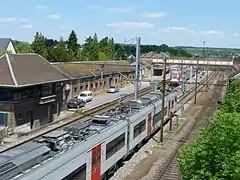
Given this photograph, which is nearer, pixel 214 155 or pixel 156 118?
pixel 214 155

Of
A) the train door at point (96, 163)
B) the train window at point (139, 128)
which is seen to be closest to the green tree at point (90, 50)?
the train window at point (139, 128)

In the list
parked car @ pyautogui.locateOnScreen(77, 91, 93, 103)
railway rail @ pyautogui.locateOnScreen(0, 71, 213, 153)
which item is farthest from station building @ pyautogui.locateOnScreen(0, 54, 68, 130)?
parked car @ pyautogui.locateOnScreen(77, 91, 93, 103)

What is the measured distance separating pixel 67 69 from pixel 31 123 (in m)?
21.7

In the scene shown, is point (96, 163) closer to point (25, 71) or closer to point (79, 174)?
point (79, 174)

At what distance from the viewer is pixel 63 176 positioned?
660 inches

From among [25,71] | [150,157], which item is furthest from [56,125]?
[150,157]

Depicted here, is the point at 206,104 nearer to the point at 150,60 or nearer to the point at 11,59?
the point at 11,59

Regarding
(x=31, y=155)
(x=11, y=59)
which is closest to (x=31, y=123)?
(x=11, y=59)

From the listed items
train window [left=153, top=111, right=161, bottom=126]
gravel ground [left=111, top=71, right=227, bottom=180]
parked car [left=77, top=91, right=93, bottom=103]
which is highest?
train window [left=153, top=111, right=161, bottom=126]

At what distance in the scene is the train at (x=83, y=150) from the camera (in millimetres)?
15297

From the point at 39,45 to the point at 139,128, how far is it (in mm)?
59718

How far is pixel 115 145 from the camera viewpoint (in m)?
24.3

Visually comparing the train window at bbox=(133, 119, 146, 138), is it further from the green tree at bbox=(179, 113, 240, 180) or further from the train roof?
the train roof

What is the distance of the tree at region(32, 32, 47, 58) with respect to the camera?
8250cm
